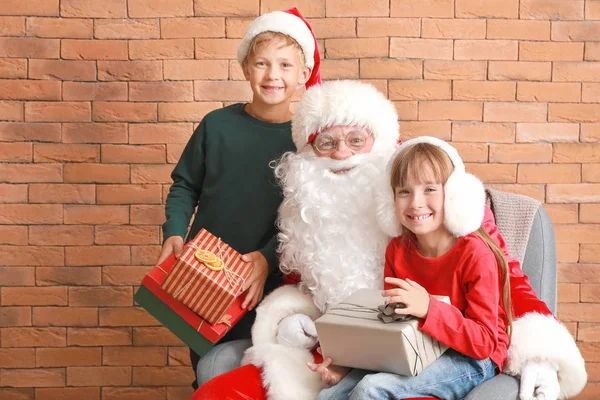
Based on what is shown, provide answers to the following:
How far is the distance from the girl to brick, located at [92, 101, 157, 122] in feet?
4.60

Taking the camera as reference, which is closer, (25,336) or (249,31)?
(249,31)

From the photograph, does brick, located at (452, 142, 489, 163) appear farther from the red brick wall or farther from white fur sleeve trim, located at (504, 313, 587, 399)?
white fur sleeve trim, located at (504, 313, 587, 399)

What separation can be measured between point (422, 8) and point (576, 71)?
0.70 m

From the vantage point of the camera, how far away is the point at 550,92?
2.91 m

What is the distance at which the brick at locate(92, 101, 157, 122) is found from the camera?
9.54 ft

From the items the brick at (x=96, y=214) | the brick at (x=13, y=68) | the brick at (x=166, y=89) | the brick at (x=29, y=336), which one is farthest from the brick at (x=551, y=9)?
the brick at (x=29, y=336)

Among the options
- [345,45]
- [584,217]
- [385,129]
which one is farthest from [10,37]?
[584,217]

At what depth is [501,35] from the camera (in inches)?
113

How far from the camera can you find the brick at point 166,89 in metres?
2.89

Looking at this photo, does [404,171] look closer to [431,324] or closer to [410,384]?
[431,324]

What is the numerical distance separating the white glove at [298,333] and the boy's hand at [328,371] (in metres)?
0.14

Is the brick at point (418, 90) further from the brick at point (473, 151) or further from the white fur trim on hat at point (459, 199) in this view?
the white fur trim on hat at point (459, 199)

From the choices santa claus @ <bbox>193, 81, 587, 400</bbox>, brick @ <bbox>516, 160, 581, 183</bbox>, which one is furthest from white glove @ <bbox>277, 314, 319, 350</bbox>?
brick @ <bbox>516, 160, 581, 183</bbox>

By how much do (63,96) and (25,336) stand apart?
1.06 m
